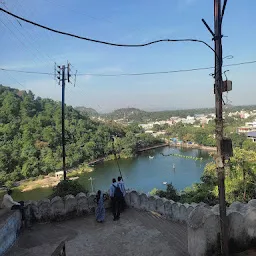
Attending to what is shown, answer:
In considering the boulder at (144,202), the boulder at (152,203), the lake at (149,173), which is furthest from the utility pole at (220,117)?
the lake at (149,173)

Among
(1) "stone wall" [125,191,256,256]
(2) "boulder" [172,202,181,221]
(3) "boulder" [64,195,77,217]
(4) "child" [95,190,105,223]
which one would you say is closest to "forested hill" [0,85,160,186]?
(3) "boulder" [64,195,77,217]

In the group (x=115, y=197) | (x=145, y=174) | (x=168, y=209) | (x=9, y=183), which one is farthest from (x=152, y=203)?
(x=145, y=174)

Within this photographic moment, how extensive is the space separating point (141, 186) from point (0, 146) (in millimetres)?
21986

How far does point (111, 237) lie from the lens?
5.20m

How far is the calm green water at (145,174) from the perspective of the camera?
36.6m

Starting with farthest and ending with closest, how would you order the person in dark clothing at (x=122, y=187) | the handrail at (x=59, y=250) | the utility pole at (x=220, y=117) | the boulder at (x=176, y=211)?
the person in dark clothing at (x=122, y=187) → the boulder at (x=176, y=211) → the utility pole at (x=220, y=117) → the handrail at (x=59, y=250)

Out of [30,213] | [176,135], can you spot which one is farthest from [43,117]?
[30,213]

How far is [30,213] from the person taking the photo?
19.5 ft

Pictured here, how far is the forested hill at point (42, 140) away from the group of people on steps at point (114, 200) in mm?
36035

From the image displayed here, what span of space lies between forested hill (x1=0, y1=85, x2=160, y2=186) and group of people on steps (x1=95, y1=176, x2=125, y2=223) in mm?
36035

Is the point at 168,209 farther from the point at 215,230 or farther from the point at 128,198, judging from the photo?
the point at 215,230

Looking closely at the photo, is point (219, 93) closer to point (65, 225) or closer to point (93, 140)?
point (65, 225)

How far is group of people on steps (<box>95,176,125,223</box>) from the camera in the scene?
19.4 ft

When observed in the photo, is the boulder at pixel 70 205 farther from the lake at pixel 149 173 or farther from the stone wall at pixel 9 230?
the lake at pixel 149 173
